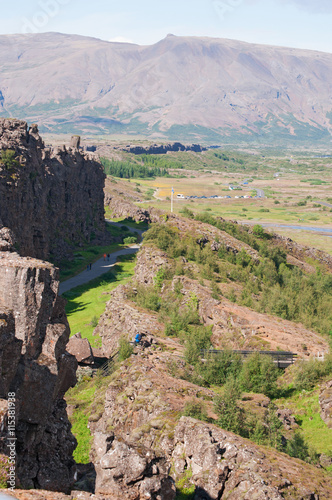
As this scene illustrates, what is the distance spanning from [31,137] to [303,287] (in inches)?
1471

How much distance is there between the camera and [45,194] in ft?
196

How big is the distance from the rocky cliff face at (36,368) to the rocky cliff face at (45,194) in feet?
94.0

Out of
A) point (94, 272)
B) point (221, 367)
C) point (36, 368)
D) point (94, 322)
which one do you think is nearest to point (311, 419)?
point (221, 367)

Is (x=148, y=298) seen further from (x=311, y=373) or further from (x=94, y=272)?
(x=94, y=272)

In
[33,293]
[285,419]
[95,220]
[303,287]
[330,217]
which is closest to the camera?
[33,293]

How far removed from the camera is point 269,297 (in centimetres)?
3497

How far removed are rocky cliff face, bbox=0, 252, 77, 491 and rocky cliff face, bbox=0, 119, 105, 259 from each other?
2864 cm

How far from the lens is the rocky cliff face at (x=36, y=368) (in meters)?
12.0

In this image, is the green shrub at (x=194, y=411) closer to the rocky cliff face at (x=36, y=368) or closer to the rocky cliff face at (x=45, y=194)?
the rocky cliff face at (x=36, y=368)

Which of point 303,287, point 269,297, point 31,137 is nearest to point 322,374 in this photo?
point 269,297

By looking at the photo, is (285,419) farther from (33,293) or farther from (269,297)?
(269,297)

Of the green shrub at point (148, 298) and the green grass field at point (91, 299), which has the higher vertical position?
the green shrub at point (148, 298)

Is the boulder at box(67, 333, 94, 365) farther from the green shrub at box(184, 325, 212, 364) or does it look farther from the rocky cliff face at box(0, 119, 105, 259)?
the rocky cliff face at box(0, 119, 105, 259)

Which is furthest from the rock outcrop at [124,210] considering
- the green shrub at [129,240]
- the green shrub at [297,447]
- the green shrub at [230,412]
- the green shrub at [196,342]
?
the green shrub at [297,447]
